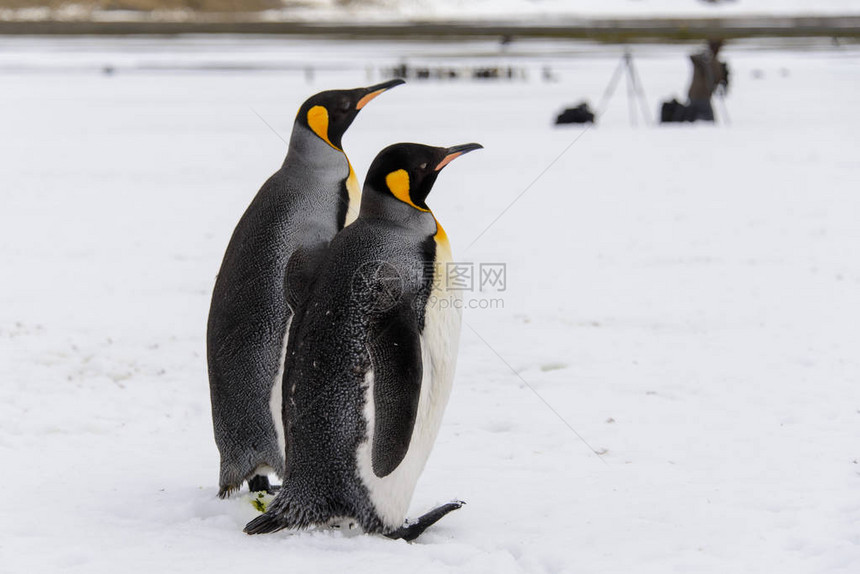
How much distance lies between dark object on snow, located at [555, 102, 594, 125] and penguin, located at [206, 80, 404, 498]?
381 inches

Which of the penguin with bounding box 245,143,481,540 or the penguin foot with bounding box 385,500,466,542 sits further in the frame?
the penguin foot with bounding box 385,500,466,542

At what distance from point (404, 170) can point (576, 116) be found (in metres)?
9.92

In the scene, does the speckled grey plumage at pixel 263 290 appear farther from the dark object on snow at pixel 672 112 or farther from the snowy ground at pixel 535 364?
Answer: the dark object on snow at pixel 672 112

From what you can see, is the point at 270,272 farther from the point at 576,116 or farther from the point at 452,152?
the point at 576,116

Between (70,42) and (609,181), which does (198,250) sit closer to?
(609,181)

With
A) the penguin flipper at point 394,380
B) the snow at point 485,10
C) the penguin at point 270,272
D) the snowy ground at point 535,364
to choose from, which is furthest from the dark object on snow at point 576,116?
the snow at point 485,10

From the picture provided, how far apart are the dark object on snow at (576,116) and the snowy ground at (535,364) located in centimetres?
143

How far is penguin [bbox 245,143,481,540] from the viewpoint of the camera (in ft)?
6.48

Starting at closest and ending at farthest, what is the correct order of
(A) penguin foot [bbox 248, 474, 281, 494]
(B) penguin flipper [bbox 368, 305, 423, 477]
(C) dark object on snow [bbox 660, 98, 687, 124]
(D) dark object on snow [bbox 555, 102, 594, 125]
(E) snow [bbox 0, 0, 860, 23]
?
(B) penguin flipper [bbox 368, 305, 423, 477] → (A) penguin foot [bbox 248, 474, 281, 494] → (D) dark object on snow [bbox 555, 102, 594, 125] → (C) dark object on snow [bbox 660, 98, 687, 124] → (E) snow [bbox 0, 0, 860, 23]

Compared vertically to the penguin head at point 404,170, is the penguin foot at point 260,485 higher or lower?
lower

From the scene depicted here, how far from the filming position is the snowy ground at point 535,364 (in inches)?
86.1

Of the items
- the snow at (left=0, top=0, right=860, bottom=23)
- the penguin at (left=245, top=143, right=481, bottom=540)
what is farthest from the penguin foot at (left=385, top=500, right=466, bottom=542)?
the snow at (left=0, top=0, right=860, bottom=23)

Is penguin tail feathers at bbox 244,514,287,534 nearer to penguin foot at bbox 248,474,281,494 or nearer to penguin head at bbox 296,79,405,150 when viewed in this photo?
penguin foot at bbox 248,474,281,494

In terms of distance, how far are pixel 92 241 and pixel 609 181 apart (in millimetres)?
4496
